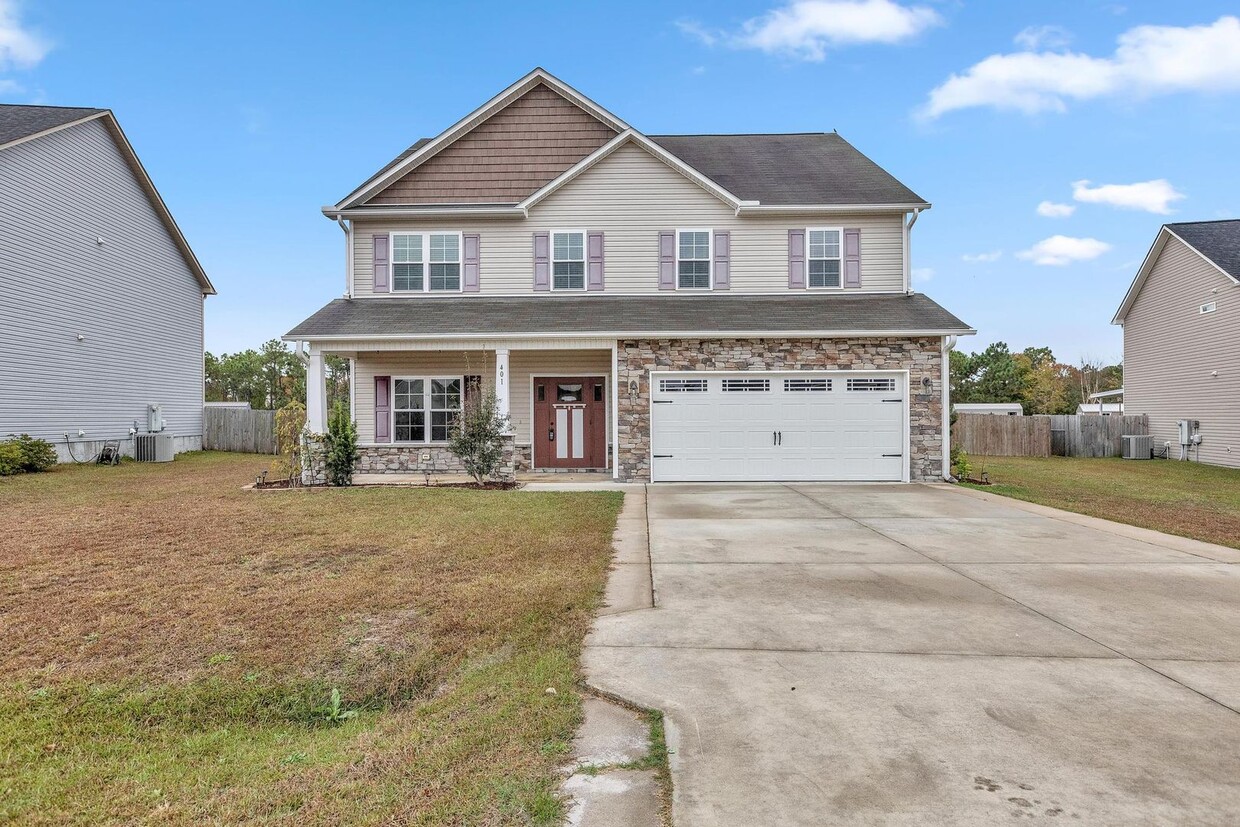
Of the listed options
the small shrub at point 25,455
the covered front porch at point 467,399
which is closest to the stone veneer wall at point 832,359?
the covered front porch at point 467,399

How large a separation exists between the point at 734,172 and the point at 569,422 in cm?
763

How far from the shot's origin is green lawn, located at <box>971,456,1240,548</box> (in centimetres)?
914

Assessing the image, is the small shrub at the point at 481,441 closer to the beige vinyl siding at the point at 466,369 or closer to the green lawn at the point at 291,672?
the beige vinyl siding at the point at 466,369

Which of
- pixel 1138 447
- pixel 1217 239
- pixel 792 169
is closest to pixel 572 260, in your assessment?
pixel 792 169

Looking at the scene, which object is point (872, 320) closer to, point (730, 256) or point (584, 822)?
point (730, 256)

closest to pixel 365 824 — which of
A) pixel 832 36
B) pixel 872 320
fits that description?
pixel 872 320

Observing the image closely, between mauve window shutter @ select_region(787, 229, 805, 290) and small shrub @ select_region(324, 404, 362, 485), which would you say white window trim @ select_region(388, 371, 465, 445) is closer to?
small shrub @ select_region(324, 404, 362, 485)

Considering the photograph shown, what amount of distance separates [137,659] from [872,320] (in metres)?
12.9

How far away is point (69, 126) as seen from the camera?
1658 cm

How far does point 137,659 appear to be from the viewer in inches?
155

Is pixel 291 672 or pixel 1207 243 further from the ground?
pixel 1207 243

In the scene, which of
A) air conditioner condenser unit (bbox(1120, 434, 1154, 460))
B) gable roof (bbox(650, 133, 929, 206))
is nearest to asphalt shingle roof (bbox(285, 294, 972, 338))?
gable roof (bbox(650, 133, 929, 206))

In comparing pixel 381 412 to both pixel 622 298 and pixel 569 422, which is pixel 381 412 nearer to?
pixel 569 422

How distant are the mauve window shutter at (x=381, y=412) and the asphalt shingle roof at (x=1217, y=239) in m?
22.4
